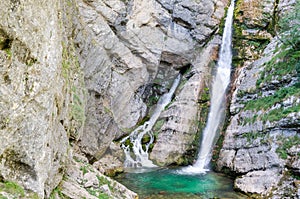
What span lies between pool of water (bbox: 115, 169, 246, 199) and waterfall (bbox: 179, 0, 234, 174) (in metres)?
1.82

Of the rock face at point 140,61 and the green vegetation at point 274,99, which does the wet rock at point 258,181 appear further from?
the rock face at point 140,61

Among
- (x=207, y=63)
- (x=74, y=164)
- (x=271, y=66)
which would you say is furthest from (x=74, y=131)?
(x=207, y=63)

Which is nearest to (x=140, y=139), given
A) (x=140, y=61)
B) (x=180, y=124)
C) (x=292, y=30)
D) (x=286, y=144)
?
(x=180, y=124)

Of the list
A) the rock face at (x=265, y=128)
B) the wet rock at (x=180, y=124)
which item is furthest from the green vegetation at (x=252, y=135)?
the wet rock at (x=180, y=124)

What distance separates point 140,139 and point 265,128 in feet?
34.3

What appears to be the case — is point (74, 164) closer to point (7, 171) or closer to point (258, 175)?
point (7, 171)

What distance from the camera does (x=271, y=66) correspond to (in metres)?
21.2

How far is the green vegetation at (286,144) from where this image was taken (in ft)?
53.2

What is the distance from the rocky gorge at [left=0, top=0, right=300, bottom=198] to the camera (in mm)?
6809

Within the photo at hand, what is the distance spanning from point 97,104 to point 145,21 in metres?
10.5

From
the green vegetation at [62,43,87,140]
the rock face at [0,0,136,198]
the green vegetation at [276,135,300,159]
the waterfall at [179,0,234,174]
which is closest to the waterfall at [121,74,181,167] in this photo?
the waterfall at [179,0,234,174]

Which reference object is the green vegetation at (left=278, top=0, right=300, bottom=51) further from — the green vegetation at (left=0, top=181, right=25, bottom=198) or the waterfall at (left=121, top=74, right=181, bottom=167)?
the green vegetation at (left=0, top=181, right=25, bottom=198)

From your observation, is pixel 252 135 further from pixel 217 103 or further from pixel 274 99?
pixel 217 103

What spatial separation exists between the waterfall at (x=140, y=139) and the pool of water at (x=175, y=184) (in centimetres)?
146
